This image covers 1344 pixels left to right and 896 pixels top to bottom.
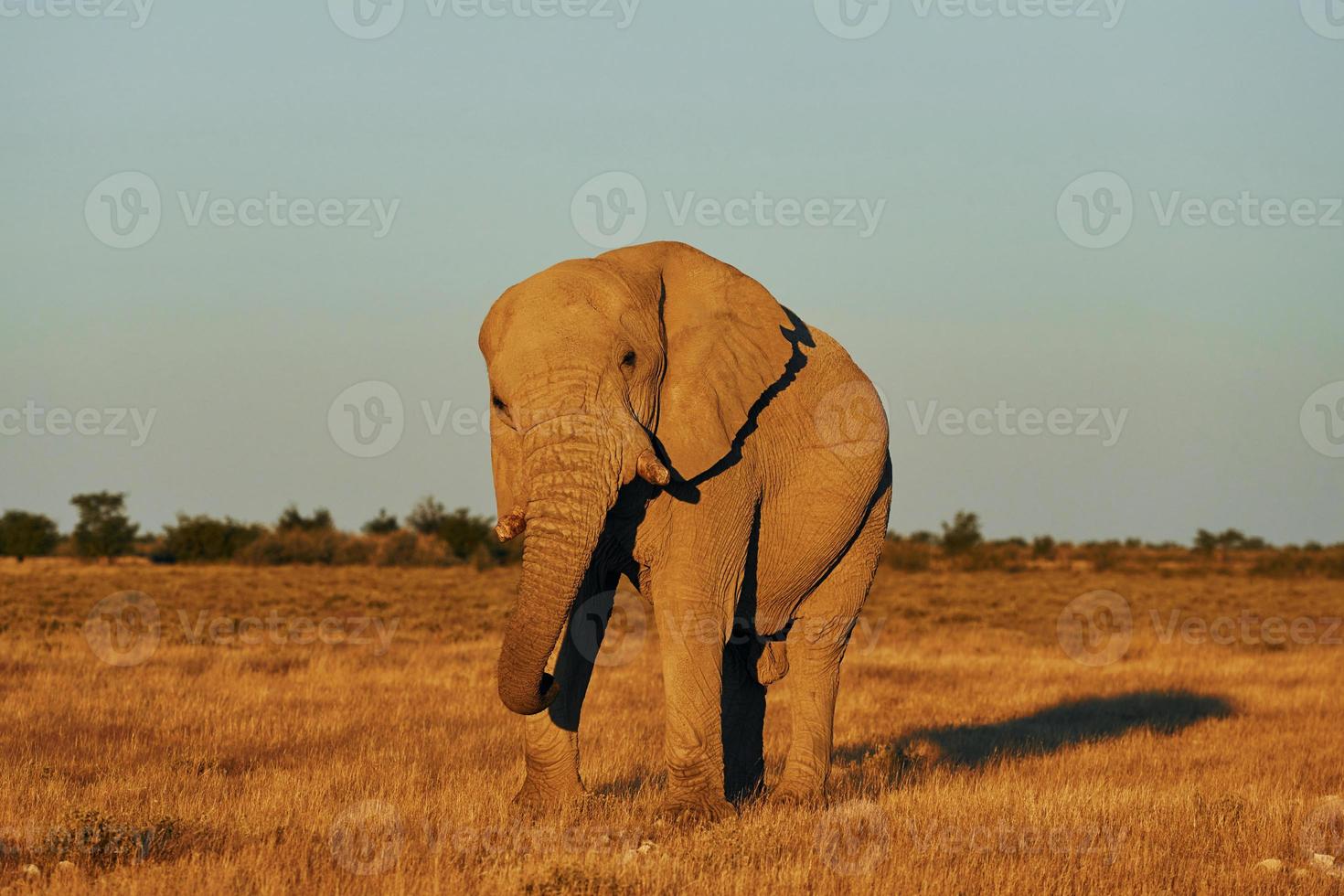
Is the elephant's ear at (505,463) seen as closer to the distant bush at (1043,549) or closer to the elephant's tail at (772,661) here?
the elephant's tail at (772,661)

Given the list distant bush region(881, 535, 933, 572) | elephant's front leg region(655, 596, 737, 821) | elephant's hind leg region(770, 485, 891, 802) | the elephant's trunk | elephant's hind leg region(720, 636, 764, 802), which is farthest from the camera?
distant bush region(881, 535, 933, 572)

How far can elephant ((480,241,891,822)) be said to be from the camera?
743cm

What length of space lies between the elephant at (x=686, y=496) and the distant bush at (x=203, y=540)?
55.2 metres

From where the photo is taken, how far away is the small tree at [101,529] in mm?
65625

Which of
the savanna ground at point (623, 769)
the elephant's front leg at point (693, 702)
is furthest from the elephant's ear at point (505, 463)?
the savanna ground at point (623, 769)

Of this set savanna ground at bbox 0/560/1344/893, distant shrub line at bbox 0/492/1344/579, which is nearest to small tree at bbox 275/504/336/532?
distant shrub line at bbox 0/492/1344/579

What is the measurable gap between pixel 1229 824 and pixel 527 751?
4294 mm

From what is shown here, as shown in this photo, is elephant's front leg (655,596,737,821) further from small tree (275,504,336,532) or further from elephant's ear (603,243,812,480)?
small tree (275,504,336,532)

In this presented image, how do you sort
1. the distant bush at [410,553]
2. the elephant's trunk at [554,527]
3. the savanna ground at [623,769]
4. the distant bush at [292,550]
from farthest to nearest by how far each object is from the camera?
the distant bush at [410,553]
the distant bush at [292,550]
the elephant's trunk at [554,527]
the savanna ground at [623,769]

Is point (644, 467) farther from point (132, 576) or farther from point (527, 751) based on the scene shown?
point (132, 576)

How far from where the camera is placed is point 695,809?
826 cm

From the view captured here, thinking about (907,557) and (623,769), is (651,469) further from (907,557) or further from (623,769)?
(907,557)

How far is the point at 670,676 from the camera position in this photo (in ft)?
27.0

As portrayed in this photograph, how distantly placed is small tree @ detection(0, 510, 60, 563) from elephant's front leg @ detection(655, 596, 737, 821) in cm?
6456
